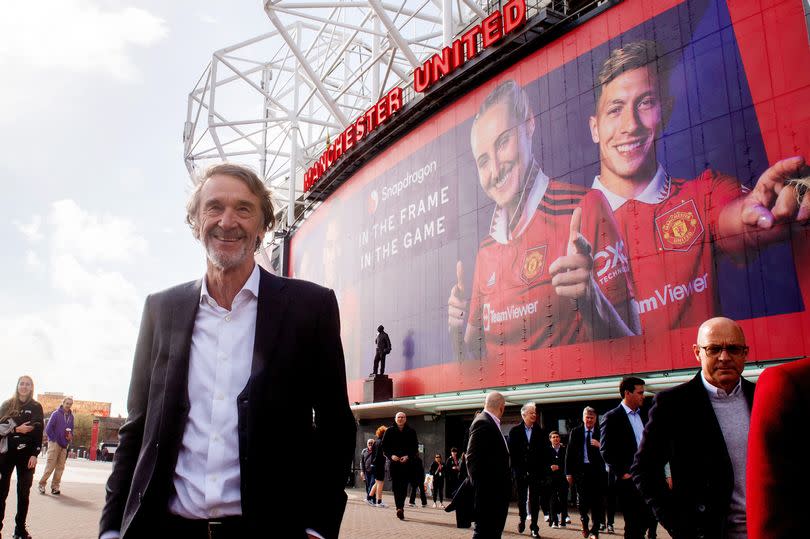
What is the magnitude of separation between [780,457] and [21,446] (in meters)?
8.69

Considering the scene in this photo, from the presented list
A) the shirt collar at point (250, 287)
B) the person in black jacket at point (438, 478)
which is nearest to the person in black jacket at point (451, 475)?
the person in black jacket at point (438, 478)

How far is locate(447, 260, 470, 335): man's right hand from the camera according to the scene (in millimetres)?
20281

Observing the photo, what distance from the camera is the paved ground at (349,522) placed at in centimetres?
912

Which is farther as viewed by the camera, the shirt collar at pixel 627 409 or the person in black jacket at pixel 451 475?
the person in black jacket at pixel 451 475

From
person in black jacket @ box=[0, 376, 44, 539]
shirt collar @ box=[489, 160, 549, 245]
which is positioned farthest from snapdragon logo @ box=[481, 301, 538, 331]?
person in black jacket @ box=[0, 376, 44, 539]

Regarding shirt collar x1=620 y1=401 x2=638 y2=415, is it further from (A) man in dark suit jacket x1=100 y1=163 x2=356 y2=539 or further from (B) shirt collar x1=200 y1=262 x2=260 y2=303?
(B) shirt collar x1=200 y1=262 x2=260 y2=303

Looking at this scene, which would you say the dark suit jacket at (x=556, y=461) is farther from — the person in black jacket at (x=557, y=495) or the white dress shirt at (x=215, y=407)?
the white dress shirt at (x=215, y=407)

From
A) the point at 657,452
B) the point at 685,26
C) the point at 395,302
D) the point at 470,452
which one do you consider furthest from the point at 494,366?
the point at 657,452

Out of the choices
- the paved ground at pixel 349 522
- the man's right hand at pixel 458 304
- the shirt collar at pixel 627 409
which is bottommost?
the paved ground at pixel 349 522

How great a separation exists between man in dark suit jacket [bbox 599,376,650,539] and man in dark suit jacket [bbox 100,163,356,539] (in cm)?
589

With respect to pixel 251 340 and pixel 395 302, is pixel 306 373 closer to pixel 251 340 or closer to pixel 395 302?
pixel 251 340

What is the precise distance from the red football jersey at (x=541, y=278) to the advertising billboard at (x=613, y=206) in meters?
0.05

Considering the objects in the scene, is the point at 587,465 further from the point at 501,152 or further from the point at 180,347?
the point at 501,152

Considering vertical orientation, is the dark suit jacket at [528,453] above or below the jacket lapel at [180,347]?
below
